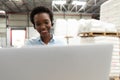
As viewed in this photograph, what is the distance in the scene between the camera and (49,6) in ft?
54.4

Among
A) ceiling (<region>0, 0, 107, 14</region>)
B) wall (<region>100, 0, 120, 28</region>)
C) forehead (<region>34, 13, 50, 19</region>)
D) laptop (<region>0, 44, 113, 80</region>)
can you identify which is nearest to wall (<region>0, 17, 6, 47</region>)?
ceiling (<region>0, 0, 107, 14</region>)

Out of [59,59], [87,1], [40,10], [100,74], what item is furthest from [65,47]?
[87,1]

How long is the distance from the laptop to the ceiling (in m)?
12.7

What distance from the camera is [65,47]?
769mm

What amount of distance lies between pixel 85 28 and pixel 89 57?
4.52 metres

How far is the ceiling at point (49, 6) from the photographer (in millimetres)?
14828

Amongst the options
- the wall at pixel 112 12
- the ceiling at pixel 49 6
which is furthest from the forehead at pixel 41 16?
the ceiling at pixel 49 6

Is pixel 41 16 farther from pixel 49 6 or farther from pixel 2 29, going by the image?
pixel 49 6

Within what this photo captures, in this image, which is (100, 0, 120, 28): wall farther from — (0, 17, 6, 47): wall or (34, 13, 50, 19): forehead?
(0, 17, 6, 47): wall

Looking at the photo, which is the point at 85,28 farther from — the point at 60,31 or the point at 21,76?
the point at 21,76

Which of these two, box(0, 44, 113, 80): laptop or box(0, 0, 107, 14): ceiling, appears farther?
box(0, 0, 107, 14): ceiling

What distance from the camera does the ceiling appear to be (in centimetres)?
1483

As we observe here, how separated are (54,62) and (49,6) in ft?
52.5

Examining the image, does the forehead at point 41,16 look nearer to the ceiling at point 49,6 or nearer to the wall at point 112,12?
the wall at point 112,12
